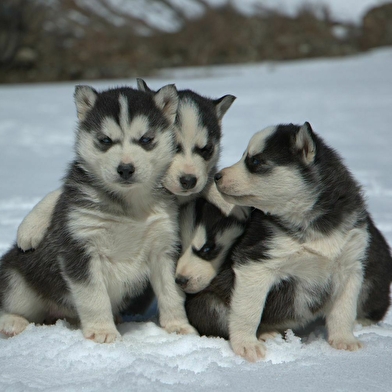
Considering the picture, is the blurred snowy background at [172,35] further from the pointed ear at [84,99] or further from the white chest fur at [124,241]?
the white chest fur at [124,241]

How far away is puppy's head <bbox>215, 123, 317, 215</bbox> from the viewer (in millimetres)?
3248

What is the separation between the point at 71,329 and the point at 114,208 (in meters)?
0.79

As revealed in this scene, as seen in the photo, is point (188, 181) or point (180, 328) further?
point (180, 328)

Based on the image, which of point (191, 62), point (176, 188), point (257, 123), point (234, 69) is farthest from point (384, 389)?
point (191, 62)

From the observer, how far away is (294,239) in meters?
3.23

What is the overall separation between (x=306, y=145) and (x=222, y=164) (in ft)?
14.2

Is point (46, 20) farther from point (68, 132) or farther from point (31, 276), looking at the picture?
point (31, 276)

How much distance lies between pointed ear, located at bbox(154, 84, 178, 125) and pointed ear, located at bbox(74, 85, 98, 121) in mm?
378

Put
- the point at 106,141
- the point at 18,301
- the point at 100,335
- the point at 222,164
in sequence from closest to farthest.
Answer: the point at 100,335 → the point at 106,141 → the point at 18,301 → the point at 222,164

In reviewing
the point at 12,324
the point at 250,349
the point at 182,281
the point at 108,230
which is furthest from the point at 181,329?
the point at 12,324

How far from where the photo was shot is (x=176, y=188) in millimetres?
3428

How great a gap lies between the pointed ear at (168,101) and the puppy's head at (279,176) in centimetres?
60

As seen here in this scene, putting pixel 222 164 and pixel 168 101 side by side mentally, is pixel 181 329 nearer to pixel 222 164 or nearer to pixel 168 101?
pixel 168 101

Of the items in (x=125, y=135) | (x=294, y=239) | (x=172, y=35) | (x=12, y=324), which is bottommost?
(x=12, y=324)
